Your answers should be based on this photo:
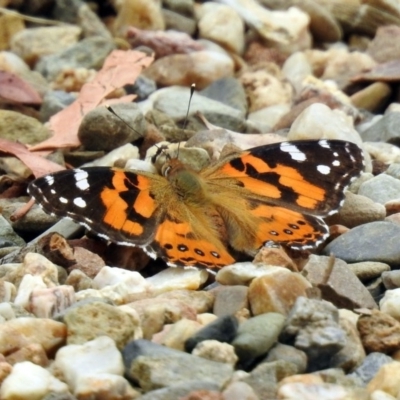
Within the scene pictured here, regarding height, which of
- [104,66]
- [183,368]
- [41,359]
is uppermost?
[183,368]

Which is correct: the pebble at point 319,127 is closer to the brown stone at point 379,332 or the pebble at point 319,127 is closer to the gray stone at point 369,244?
the gray stone at point 369,244

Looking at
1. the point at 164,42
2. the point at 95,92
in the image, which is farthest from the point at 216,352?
the point at 164,42

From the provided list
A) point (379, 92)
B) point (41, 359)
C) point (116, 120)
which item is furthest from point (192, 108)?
point (41, 359)

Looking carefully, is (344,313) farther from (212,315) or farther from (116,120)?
(116,120)

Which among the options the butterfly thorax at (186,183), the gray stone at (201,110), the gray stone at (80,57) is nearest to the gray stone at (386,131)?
the gray stone at (201,110)

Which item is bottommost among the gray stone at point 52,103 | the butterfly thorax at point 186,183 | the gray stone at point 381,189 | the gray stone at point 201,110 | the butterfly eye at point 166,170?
the gray stone at point 52,103

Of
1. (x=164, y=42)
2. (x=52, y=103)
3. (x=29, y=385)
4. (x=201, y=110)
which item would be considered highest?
(x=29, y=385)

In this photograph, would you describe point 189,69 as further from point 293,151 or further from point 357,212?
point 357,212
